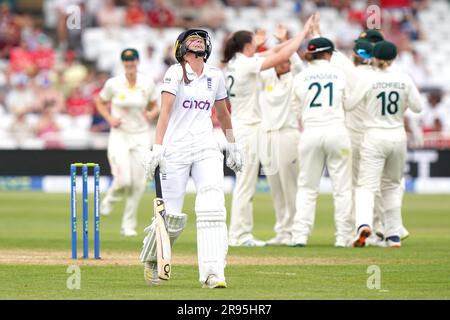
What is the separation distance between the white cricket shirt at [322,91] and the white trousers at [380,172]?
487 millimetres

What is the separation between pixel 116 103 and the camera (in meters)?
15.5

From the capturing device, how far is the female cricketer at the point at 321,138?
13.4m

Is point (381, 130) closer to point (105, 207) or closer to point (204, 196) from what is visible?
point (204, 196)

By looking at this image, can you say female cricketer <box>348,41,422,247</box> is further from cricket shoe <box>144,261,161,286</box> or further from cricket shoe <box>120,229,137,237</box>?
cricket shoe <box>144,261,161,286</box>

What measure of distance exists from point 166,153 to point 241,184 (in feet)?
15.2

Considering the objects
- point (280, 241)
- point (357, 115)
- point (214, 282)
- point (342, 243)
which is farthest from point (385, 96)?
Answer: point (214, 282)

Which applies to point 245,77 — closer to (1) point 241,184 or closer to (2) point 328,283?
(1) point 241,184

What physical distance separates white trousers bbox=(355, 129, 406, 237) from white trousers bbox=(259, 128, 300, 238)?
0.81m

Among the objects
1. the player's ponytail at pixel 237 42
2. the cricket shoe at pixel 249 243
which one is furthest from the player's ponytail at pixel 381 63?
the cricket shoe at pixel 249 243

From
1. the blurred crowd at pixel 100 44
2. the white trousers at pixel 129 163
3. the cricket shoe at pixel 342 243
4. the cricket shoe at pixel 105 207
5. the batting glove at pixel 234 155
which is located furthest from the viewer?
the blurred crowd at pixel 100 44

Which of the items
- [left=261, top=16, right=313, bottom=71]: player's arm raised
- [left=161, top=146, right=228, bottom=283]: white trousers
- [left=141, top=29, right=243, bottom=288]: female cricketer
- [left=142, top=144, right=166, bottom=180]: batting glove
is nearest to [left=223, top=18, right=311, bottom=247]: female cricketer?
[left=261, top=16, right=313, bottom=71]: player's arm raised

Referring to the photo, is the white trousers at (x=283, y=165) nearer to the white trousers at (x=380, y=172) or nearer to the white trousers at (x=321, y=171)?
the white trousers at (x=321, y=171)

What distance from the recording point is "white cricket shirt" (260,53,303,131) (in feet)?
45.8
